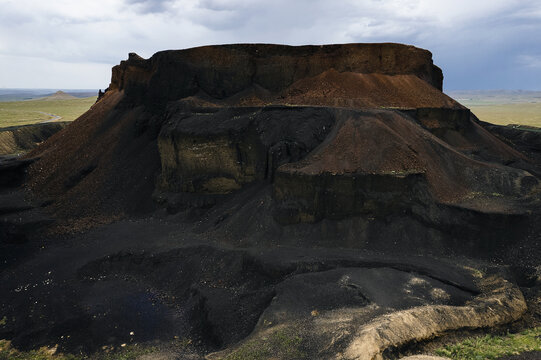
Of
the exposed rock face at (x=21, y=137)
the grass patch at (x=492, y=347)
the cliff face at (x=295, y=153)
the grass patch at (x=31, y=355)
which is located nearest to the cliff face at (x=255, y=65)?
the cliff face at (x=295, y=153)

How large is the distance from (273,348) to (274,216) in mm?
9539

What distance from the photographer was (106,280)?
1862 cm

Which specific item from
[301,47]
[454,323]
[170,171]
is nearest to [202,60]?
[301,47]

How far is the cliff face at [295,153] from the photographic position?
18547 mm

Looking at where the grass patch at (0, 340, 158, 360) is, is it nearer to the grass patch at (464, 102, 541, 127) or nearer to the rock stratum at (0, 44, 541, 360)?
the rock stratum at (0, 44, 541, 360)

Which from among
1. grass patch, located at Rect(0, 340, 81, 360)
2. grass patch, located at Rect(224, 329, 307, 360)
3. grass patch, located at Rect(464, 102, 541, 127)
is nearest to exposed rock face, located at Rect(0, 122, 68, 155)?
grass patch, located at Rect(0, 340, 81, 360)

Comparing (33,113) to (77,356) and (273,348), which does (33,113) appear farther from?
(273,348)

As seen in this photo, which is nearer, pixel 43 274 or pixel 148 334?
pixel 148 334

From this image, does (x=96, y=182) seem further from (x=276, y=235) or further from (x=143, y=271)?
(x=276, y=235)

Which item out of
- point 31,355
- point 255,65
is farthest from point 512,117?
point 31,355

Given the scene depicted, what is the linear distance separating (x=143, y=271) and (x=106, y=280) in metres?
1.99

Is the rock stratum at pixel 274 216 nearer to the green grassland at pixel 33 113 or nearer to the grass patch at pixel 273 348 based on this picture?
the grass patch at pixel 273 348

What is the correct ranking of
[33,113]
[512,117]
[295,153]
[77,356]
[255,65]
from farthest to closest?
[33,113]
[512,117]
[255,65]
[295,153]
[77,356]

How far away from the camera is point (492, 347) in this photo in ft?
32.0
